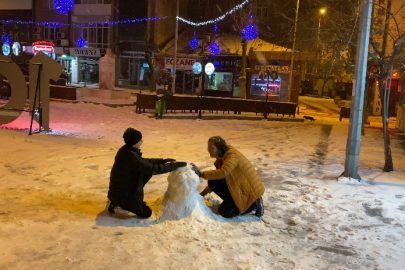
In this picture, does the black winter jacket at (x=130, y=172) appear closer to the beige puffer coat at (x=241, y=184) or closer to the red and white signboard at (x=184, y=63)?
the beige puffer coat at (x=241, y=184)

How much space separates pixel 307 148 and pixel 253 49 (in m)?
24.2

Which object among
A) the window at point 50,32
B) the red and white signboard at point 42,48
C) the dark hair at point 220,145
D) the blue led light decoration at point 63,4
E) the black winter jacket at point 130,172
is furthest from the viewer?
the window at point 50,32

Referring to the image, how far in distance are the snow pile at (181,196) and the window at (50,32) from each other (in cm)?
4774

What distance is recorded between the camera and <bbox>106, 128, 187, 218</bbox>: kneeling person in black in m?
5.18

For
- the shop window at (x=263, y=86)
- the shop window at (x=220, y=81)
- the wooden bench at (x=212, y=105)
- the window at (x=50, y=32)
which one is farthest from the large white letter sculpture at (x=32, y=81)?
the window at (x=50, y=32)

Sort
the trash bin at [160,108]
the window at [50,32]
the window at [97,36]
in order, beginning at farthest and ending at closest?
the window at [50,32] → the window at [97,36] → the trash bin at [160,108]

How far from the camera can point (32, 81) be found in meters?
12.2

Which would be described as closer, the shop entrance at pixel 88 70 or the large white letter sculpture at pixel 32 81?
the large white letter sculpture at pixel 32 81

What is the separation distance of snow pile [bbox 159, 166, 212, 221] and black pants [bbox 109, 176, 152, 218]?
0.89 ft

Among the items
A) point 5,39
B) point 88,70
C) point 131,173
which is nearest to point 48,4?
point 5,39

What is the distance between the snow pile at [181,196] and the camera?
17.6 ft

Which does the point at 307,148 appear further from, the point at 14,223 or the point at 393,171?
the point at 14,223

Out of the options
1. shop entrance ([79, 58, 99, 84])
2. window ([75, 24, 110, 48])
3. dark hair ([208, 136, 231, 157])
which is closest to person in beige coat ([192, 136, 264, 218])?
dark hair ([208, 136, 231, 157])

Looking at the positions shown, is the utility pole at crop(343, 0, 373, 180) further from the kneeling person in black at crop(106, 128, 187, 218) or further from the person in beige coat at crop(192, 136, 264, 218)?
the kneeling person in black at crop(106, 128, 187, 218)
